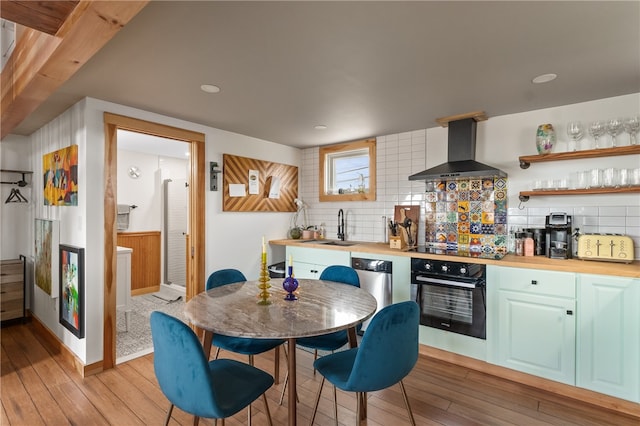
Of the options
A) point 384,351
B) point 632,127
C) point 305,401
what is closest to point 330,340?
point 305,401

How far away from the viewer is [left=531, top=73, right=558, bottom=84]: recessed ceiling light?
2.13m

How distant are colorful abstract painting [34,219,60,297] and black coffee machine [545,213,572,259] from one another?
446cm

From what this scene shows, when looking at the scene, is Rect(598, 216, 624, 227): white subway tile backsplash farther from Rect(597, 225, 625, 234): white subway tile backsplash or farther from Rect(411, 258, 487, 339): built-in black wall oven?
Rect(411, 258, 487, 339): built-in black wall oven

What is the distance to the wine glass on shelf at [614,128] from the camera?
8.05ft

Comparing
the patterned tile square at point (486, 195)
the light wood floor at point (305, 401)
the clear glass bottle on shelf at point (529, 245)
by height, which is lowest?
the light wood floor at point (305, 401)

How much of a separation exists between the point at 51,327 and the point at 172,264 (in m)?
1.94

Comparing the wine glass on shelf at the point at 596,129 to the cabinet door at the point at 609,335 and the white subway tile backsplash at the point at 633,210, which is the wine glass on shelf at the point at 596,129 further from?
the cabinet door at the point at 609,335

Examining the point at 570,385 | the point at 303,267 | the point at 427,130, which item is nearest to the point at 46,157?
the point at 303,267

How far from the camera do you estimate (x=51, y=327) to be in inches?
129

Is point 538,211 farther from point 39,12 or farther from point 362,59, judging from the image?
point 39,12

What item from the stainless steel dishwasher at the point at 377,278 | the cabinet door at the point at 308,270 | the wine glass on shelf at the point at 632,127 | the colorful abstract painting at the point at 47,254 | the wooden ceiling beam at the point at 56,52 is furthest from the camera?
the cabinet door at the point at 308,270

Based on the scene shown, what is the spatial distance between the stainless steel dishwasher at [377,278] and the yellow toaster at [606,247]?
1.53m

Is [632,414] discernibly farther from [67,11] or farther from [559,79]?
[67,11]

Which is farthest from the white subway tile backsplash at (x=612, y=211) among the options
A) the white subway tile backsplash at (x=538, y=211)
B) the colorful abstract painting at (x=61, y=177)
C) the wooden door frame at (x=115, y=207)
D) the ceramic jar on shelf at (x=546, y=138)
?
the colorful abstract painting at (x=61, y=177)
